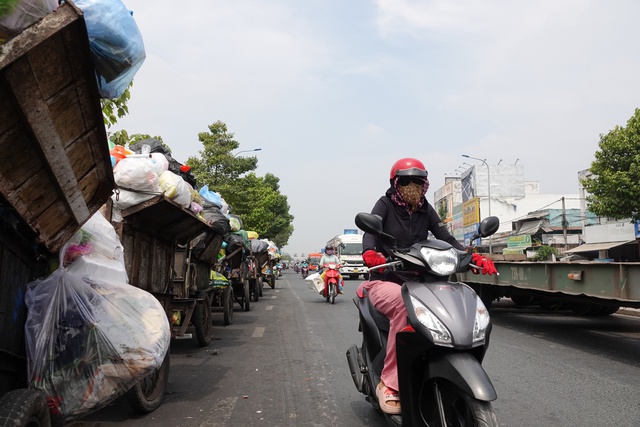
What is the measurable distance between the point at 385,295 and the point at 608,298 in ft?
16.6

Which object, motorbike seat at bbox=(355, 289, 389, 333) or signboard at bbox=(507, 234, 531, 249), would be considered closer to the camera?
motorbike seat at bbox=(355, 289, 389, 333)

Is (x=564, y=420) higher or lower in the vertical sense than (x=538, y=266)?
lower

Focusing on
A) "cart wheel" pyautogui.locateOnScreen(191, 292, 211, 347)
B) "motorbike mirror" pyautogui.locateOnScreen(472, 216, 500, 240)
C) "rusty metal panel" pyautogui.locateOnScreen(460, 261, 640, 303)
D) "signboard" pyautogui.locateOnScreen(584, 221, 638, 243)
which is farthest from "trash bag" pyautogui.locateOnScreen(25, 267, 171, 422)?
"signboard" pyautogui.locateOnScreen(584, 221, 638, 243)

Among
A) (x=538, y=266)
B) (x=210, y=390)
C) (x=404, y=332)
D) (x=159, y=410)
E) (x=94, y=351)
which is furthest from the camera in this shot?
(x=538, y=266)

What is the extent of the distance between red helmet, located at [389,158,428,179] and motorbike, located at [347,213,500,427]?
57 centimetres

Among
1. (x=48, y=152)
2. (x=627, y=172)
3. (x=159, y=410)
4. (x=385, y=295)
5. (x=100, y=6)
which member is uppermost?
(x=627, y=172)

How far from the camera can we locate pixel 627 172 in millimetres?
23500

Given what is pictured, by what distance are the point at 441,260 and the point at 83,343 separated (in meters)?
2.26

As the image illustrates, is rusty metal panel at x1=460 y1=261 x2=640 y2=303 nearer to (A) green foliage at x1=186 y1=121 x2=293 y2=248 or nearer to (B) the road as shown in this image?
(B) the road

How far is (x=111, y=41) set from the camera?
2734mm

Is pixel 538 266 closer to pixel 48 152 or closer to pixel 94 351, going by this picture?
pixel 94 351

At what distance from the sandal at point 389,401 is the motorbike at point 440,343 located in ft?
0.17

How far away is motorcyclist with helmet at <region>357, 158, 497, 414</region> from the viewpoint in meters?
3.29

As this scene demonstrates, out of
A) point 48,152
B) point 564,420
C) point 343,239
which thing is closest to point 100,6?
point 48,152
